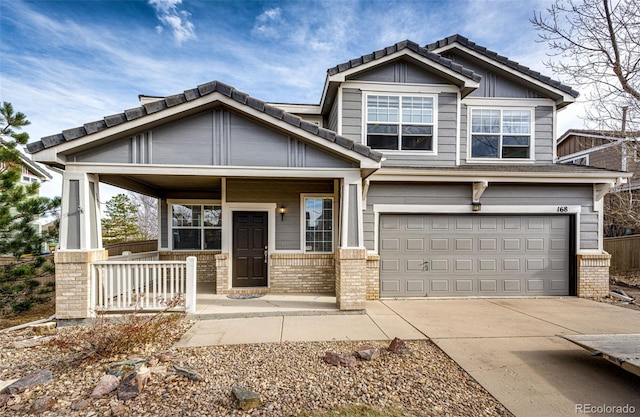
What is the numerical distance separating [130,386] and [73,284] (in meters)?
3.31

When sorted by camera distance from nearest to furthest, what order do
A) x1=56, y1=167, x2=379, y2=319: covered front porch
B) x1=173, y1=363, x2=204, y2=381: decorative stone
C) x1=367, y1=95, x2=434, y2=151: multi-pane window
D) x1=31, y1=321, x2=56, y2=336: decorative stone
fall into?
x1=173, y1=363, x2=204, y2=381: decorative stone
x1=31, y1=321, x2=56, y2=336: decorative stone
x1=56, y1=167, x2=379, y2=319: covered front porch
x1=367, y1=95, x2=434, y2=151: multi-pane window

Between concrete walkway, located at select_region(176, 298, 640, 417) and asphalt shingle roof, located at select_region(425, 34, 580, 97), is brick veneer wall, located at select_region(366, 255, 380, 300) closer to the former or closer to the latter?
concrete walkway, located at select_region(176, 298, 640, 417)

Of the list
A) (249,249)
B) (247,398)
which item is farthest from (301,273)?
(247,398)

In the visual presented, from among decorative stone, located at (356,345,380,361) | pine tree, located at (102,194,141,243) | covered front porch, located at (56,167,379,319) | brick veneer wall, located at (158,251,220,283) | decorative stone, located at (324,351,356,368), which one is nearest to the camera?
decorative stone, located at (324,351,356,368)

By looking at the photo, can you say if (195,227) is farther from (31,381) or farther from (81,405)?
(81,405)

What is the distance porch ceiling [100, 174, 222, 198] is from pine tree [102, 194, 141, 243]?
9.34 m

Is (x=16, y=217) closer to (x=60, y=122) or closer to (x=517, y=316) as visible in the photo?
(x=60, y=122)

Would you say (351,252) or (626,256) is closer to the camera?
(351,252)

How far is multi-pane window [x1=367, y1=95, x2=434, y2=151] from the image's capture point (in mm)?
7508

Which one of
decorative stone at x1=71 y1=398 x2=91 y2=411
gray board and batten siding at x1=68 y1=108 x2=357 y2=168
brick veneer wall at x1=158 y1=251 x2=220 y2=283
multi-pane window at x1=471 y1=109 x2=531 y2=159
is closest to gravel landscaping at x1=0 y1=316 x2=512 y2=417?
decorative stone at x1=71 y1=398 x2=91 y2=411

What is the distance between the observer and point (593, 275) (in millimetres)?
7301

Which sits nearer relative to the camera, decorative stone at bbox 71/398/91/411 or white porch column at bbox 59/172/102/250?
decorative stone at bbox 71/398/91/411

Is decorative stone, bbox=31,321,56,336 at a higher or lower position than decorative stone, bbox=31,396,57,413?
lower

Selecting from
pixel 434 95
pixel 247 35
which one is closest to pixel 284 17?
pixel 247 35
